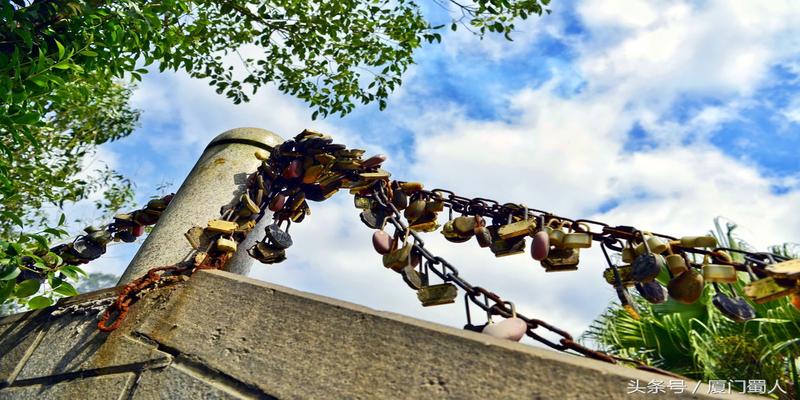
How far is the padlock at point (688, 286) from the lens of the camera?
1586 millimetres

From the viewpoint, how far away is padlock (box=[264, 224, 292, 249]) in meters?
2.22

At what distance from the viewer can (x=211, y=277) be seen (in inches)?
71.4

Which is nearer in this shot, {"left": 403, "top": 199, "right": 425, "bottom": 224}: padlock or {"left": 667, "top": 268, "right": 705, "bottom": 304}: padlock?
{"left": 667, "top": 268, "right": 705, "bottom": 304}: padlock

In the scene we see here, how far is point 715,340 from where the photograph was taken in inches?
200

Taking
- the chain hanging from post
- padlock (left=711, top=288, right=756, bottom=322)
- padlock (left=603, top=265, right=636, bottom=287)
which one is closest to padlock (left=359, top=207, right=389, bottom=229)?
the chain hanging from post

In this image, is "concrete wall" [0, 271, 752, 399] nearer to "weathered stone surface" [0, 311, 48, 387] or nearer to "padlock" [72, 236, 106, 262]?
"weathered stone surface" [0, 311, 48, 387]

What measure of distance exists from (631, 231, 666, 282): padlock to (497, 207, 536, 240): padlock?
1.25 ft

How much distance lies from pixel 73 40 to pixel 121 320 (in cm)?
141

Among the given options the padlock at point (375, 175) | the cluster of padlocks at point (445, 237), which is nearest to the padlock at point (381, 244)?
the cluster of padlocks at point (445, 237)

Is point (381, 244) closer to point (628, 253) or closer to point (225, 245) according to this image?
point (225, 245)

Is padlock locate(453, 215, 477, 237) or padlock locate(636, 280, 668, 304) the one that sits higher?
padlock locate(453, 215, 477, 237)

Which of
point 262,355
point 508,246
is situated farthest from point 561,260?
point 262,355

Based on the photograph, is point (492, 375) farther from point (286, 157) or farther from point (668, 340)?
point (668, 340)

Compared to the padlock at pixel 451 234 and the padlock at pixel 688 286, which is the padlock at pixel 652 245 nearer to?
the padlock at pixel 688 286
